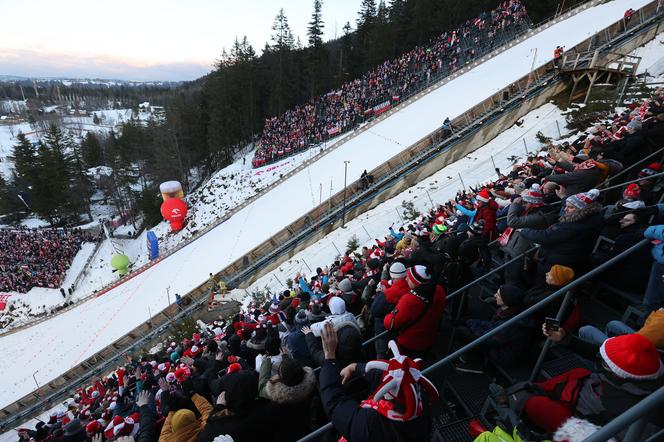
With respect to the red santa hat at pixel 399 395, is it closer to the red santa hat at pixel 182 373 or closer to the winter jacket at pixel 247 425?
the winter jacket at pixel 247 425

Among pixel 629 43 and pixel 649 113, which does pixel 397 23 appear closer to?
pixel 629 43

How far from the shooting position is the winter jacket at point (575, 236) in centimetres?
355

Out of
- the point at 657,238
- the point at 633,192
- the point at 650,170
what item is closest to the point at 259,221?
the point at 650,170

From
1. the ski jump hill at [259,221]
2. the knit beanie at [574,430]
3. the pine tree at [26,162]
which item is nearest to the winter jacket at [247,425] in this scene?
the knit beanie at [574,430]

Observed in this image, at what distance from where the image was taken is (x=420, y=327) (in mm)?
3416

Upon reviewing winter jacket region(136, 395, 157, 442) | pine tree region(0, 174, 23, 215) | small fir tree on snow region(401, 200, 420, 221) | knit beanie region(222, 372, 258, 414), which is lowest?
pine tree region(0, 174, 23, 215)

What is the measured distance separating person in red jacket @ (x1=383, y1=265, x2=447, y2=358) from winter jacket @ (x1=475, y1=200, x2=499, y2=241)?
2.47 metres

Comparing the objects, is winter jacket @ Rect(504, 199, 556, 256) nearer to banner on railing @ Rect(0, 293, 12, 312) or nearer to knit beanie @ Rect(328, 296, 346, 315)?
knit beanie @ Rect(328, 296, 346, 315)

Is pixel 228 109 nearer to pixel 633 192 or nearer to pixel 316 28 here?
pixel 316 28

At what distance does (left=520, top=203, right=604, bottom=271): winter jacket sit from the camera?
3.55 meters

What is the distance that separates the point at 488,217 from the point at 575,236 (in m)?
1.97

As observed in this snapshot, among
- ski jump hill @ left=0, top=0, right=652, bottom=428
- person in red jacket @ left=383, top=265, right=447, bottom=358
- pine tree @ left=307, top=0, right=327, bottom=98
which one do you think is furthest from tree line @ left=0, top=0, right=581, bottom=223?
person in red jacket @ left=383, top=265, right=447, bottom=358

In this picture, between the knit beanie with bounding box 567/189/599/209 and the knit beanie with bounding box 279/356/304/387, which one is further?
the knit beanie with bounding box 567/189/599/209

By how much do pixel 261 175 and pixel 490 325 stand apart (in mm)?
29437
